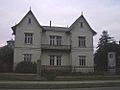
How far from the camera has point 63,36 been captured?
44.8 metres

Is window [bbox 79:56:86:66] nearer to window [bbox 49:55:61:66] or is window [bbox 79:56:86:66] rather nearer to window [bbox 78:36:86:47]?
window [bbox 78:36:86:47]

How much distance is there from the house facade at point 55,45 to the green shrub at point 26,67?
5.35 ft

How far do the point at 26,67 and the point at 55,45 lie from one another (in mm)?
7744

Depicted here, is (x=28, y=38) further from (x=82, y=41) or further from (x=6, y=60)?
(x=82, y=41)

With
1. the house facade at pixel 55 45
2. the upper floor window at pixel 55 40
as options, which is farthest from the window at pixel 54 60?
the upper floor window at pixel 55 40

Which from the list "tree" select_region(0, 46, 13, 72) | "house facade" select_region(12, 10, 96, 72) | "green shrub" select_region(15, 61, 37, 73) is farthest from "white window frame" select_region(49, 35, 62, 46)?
"tree" select_region(0, 46, 13, 72)

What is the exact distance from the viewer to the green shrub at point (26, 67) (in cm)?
3816

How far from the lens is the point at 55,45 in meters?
43.3

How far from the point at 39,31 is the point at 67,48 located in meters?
6.34

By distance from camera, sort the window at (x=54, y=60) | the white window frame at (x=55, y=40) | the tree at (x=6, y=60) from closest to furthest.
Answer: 1. the tree at (x=6, y=60)
2. the window at (x=54, y=60)
3. the white window frame at (x=55, y=40)

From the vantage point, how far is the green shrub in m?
38.2

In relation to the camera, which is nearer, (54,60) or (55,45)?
(55,45)

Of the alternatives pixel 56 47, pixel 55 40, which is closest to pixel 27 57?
pixel 56 47

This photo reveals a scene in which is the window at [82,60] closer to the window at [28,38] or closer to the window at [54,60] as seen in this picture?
the window at [54,60]
